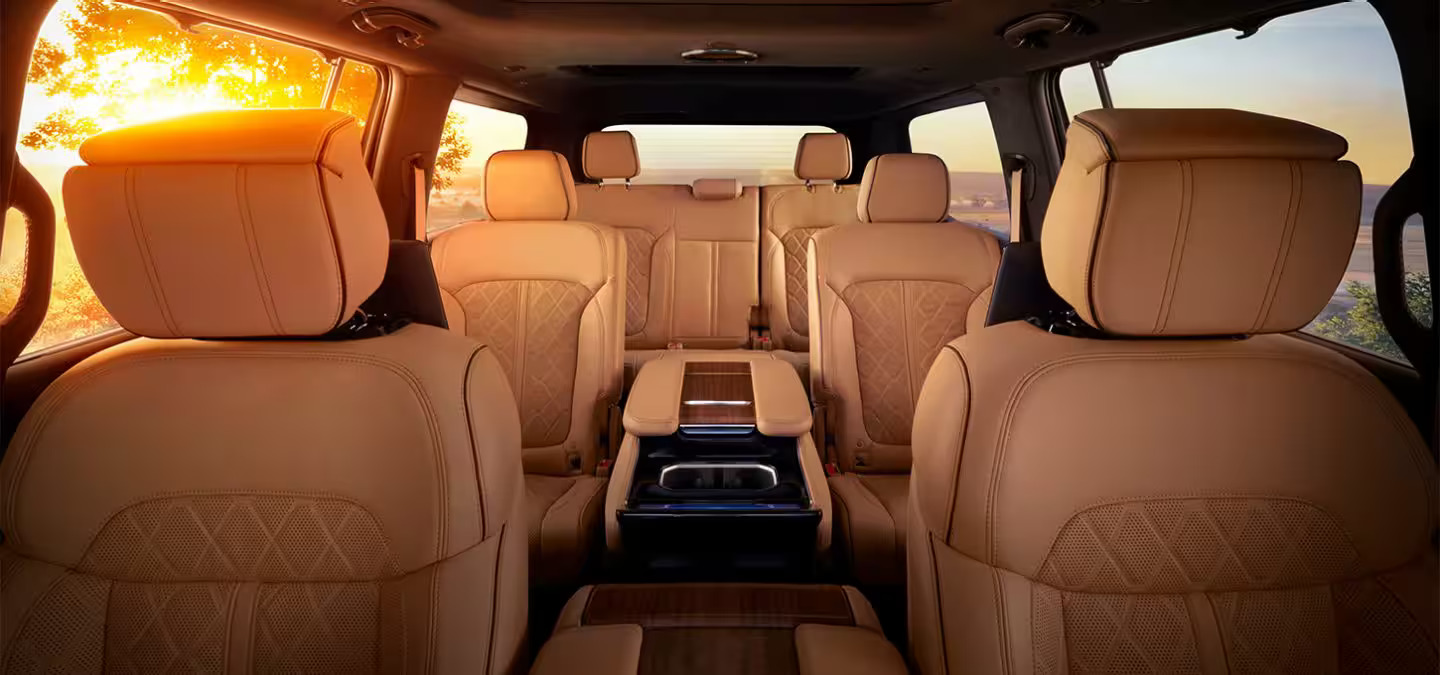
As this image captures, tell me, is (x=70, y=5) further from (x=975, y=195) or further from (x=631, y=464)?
(x=975, y=195)

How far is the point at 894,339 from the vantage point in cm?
270

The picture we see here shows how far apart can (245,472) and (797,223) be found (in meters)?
3.45

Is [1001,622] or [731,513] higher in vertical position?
[1001,622]

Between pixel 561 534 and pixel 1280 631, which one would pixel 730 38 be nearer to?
pixel 561 534

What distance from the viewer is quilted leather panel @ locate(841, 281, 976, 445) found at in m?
2.70

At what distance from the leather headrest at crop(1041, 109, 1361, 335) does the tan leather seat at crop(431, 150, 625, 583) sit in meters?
1.86

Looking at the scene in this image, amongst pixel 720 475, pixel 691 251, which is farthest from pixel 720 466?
pixel 691 251

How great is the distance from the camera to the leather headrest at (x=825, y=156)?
4137 mm

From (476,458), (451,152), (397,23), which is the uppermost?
(397,23)

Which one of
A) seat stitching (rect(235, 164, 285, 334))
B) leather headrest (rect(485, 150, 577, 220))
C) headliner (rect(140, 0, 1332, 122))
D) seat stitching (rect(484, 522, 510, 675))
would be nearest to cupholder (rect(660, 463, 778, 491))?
seat stitching (rect(484, 522, 510, 675))

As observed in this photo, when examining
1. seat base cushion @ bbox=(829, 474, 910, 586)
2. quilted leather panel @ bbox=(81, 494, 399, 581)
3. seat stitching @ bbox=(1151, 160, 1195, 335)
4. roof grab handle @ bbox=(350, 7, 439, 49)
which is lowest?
seat base cushion @ bbox=(829, 474, 910, 586)

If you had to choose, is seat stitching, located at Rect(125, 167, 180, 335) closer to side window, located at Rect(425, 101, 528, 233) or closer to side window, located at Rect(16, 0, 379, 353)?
side window, located at Rect(16, 0, 379, 353)

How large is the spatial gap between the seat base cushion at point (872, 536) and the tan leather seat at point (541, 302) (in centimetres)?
91

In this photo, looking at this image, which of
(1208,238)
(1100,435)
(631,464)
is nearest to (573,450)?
(631,464)
